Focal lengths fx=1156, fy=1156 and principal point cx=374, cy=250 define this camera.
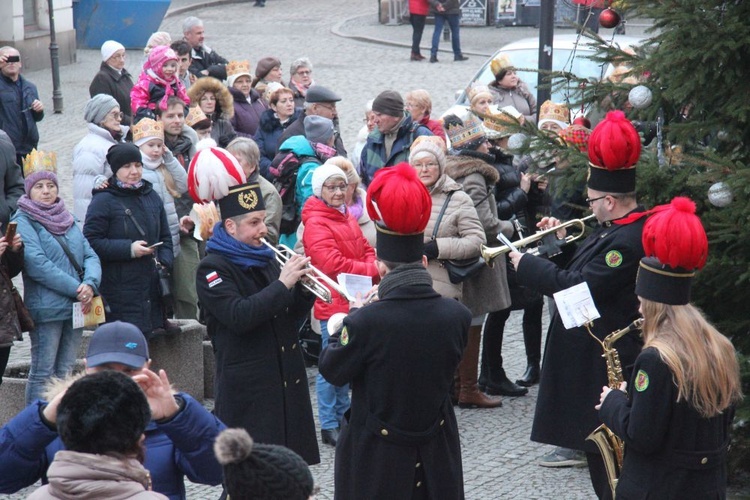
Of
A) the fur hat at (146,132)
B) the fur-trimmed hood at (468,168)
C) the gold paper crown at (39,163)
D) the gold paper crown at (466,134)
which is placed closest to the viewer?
the gold paper crown at (39,163)

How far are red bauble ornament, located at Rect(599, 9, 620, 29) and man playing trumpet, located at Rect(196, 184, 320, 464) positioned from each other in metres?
2.78

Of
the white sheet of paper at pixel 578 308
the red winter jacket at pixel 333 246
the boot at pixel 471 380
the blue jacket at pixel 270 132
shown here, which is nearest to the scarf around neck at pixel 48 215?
the red winter jacket at pixel 333 246

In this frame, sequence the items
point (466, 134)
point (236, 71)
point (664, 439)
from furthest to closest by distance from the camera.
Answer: point (236, 71)
point (466, 134)
point (664, 439)

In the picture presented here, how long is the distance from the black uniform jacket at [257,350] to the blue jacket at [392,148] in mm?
3527

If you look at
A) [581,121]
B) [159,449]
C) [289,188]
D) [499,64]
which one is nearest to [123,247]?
[289,188]

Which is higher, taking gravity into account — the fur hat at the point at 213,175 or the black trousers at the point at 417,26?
the fur hat at the point at 213,175

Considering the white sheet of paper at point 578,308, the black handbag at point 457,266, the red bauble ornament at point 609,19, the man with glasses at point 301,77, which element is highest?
→ the red bauble ornament at point 609,19

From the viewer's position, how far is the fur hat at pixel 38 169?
23.7ft

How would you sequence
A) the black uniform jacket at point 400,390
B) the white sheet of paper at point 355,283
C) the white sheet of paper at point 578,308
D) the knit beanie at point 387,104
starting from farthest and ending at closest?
1. the knit beanie at point 387,104
2. the white sheet of paper at point 355,283
3. the white sheet of paper at point 578,308
4. the black uniform jacket at point 400,390

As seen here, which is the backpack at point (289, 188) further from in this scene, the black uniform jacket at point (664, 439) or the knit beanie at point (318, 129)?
the black uniform jacket at point (664, 439)

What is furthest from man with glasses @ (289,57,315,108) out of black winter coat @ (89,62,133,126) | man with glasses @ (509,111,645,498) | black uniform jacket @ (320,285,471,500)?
black uniform jacket @ (320,285,471,500)

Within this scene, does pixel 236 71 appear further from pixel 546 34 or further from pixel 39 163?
pixel 39 163

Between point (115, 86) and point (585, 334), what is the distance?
7.49 metres

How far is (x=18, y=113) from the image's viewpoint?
37.8 feet
